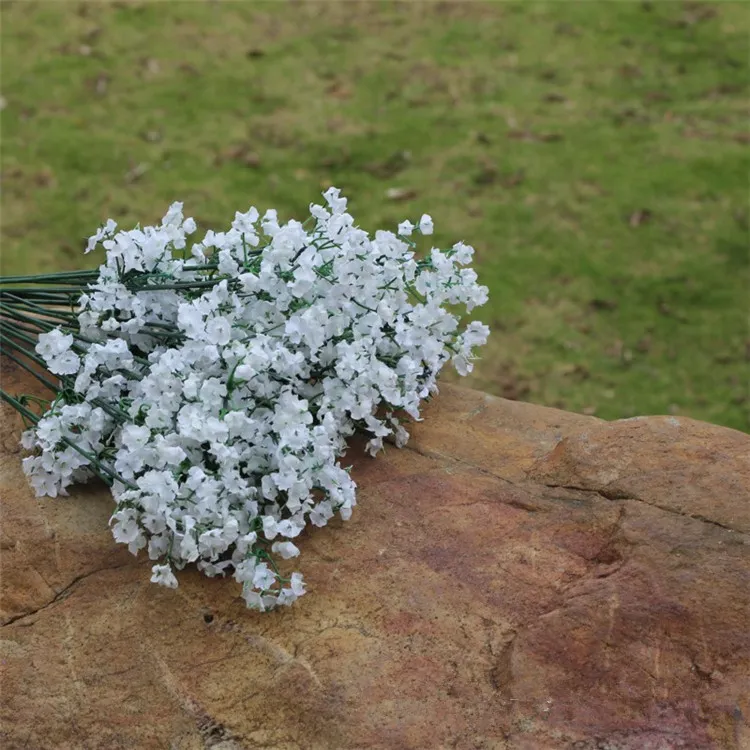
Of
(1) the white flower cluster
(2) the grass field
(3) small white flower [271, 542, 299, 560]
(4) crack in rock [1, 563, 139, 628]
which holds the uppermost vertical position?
(1) the white flower cluster

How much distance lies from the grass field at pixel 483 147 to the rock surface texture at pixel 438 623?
2.26 meters

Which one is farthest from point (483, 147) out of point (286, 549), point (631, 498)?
point (286, 549)

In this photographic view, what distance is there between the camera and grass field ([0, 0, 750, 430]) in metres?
4.91

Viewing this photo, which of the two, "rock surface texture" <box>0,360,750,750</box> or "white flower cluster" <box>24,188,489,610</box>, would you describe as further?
"white flower cluster" <box>24,188,489,610</box>

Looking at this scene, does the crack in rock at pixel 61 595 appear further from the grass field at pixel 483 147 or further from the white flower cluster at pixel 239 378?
the grass field at pixel 483 147

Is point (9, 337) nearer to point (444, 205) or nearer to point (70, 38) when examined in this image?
point (444, 205)

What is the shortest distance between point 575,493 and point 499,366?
7.75 ft

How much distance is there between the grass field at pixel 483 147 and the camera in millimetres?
4914

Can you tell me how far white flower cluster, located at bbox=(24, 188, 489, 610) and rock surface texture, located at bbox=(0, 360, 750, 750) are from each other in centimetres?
11

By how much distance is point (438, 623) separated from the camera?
2.18 m

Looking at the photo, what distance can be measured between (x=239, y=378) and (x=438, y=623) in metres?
0.69

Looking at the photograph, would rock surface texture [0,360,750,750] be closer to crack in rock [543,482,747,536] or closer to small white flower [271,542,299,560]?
crack in rock [543,482,747,536]

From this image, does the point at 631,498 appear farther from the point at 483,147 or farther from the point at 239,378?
the point at 483,147

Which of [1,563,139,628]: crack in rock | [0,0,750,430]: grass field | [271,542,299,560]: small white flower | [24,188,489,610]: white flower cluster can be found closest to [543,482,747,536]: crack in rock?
[24,188,489,610]: white flower cluster
